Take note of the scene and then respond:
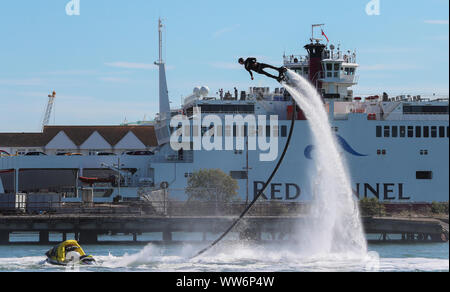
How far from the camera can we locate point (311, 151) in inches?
2402

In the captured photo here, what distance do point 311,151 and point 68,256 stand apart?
32498 millimetres

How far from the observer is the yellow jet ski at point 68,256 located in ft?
102

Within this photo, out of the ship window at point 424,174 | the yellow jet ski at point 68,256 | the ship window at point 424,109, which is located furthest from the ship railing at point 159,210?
the ship window at point 424,109

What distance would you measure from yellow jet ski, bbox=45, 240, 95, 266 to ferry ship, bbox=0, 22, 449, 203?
26.4m

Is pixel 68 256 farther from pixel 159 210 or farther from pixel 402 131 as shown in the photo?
pixel 402 131

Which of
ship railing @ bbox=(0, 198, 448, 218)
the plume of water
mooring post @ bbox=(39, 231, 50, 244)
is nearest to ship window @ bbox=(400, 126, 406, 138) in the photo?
ship railing @ bbox=(0, 198, 448, 218)

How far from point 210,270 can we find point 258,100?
3598cm

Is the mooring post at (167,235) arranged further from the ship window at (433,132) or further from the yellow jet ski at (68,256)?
the ship window at (433,132)

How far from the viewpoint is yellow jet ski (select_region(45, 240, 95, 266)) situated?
31.0 meters

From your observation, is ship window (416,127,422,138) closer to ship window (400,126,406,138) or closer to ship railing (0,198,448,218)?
ship window (400,126,406,138)

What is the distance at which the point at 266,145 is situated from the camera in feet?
200

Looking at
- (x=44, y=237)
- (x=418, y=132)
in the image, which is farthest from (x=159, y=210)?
(x=418, y=132)

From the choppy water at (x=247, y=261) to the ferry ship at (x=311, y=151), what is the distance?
72.6ft

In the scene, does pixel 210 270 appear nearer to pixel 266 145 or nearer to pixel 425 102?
pixel 266 145
